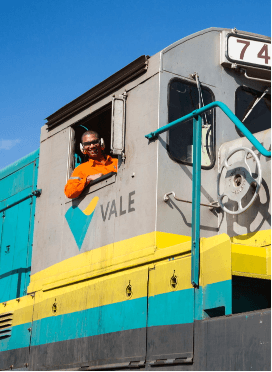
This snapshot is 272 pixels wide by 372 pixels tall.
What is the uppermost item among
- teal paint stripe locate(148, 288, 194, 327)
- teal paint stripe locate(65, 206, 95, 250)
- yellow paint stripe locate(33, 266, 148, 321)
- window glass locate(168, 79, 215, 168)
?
window glass locate(168, 79, 215, 168)

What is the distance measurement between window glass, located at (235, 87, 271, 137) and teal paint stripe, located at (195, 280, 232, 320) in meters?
1.95

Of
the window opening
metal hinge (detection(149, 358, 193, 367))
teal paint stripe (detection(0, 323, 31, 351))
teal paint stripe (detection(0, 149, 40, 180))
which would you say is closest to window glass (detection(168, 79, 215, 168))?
the window opening

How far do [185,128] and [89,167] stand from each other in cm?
112

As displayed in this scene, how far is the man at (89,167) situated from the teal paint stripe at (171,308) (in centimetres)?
148

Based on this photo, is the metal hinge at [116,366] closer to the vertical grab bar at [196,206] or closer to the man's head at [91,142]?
the vertical grab bar at [196,206]

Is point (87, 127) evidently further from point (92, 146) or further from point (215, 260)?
point (215, 260)

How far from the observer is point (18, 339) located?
5.16 meters

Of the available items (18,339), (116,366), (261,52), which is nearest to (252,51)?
(261,52)

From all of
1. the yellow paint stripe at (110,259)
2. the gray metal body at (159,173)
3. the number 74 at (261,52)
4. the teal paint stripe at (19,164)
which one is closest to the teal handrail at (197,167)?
the yellow paint stripe at (110,259)

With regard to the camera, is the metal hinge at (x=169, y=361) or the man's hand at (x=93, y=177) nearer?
the metal hinge at (x=169, y=361)

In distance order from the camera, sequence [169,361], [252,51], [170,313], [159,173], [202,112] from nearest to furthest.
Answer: [169,361] < [170,313] < [202,112] < [159,173] < [252,51]

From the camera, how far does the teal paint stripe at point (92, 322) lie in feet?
12.9

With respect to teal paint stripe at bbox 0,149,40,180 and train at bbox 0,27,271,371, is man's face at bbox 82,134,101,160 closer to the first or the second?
train at bbox 0,27,271,371

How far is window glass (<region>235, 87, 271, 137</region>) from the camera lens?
4.84 metres
